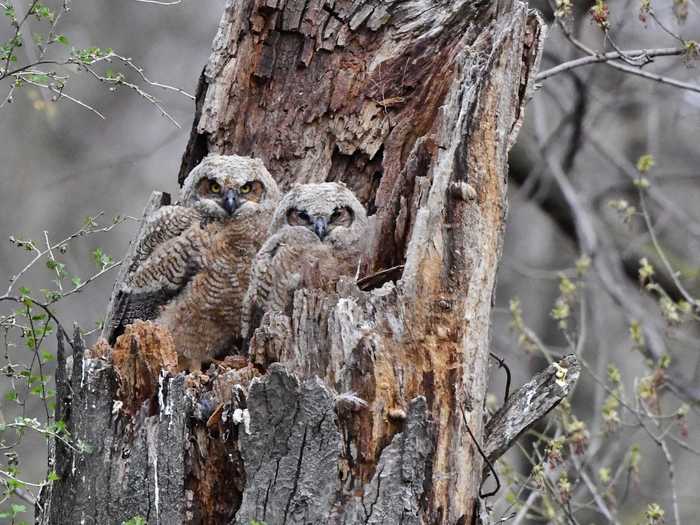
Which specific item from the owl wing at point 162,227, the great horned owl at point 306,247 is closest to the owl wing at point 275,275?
the great horned owl at point 306,247

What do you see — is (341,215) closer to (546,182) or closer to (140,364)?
(140,364)

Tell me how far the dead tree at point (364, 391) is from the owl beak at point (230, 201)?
86cm

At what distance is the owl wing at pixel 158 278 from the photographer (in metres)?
4.70

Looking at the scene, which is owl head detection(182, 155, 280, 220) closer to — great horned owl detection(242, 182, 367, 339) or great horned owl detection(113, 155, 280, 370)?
great horned owl detection(113, 155, 280, 370)

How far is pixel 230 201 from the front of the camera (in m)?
4.81

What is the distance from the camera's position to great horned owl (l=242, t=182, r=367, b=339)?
171 inches

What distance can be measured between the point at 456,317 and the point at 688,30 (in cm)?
727

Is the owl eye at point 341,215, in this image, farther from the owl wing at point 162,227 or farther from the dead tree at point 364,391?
the owl wing at point 162,227

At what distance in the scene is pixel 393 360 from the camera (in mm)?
3479

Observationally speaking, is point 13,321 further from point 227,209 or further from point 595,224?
point 595,224

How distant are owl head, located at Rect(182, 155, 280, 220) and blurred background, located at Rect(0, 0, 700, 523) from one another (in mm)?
3597

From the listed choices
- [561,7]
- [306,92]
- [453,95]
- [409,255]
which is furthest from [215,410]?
[561,7]

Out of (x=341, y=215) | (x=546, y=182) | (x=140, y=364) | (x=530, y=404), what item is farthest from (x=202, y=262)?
(x=546, y=182)

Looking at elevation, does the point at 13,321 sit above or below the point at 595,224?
below
